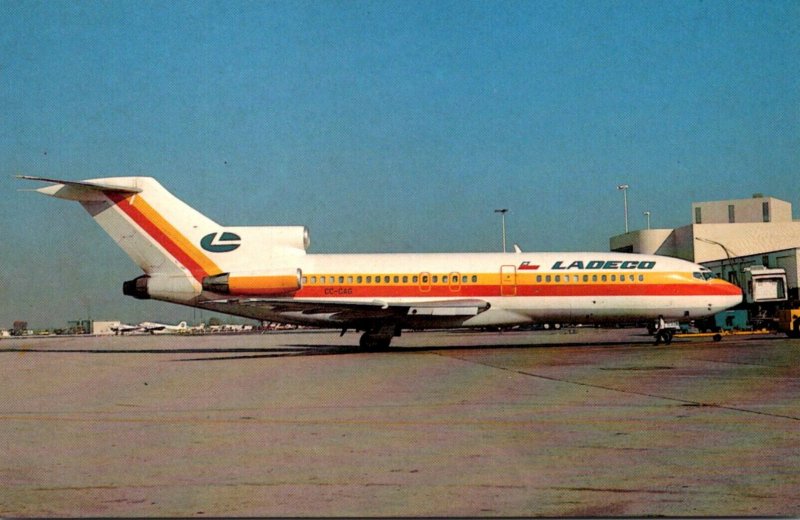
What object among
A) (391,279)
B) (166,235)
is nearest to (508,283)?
(391,279)

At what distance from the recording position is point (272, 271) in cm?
2866

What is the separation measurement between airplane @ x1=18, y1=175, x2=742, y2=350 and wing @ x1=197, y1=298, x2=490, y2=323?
6cm

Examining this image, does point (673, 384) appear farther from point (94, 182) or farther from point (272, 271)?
point (94, 182)

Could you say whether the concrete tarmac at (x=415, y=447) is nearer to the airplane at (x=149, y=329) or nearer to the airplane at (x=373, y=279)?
the airplane at (x=373, y=279)

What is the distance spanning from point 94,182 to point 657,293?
2195 centimetres

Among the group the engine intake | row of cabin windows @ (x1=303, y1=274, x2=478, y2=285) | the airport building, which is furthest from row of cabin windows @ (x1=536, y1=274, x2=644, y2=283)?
the airport building

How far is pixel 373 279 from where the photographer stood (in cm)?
2880

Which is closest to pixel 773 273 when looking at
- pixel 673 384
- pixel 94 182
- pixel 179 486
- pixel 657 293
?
pixel 657 293

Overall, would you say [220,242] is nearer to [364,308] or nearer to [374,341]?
[364,308]

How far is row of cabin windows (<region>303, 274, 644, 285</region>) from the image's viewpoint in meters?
28.5

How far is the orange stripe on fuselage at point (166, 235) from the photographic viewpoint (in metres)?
29.5

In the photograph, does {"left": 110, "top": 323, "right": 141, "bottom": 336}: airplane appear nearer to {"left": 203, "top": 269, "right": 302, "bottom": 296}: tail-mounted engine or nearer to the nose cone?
{"left": 203, "top": 269, "right": 302, "bottom": 296}: tail-mounted engine

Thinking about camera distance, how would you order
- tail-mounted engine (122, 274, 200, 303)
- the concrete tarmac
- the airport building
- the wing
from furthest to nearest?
the airport building
tail-mounted engine (122, 274, 200, 303)
the wing
the concrete tarmac

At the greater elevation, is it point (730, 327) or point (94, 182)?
point (94, 182)
